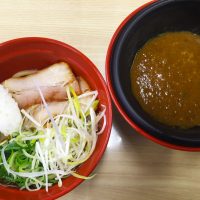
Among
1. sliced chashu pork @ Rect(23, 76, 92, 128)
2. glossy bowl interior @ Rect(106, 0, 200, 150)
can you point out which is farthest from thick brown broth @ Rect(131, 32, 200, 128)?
sliced chashu pork @ Rect(23, 76, 92, 128)

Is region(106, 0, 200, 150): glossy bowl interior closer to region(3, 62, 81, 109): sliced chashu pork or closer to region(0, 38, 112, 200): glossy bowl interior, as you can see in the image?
region(0, 38, 112, 200): glossy bowl interior

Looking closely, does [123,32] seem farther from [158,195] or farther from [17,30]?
[158,195]

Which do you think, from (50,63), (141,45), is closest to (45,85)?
(50,63)

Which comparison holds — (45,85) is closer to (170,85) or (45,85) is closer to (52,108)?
(52,108)

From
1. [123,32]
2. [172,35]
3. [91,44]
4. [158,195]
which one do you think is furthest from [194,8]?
[158,195]

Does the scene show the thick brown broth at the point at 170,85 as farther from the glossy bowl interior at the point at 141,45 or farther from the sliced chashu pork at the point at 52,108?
the sliced chashu pork at the point at 52,108

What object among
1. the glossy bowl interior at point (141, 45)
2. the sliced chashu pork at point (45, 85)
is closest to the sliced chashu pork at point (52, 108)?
the sliced chashu pork at point (45, 85)
